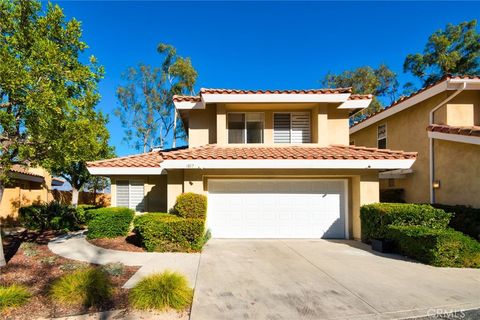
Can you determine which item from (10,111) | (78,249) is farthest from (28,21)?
(78,249)

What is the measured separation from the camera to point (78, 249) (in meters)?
8.91

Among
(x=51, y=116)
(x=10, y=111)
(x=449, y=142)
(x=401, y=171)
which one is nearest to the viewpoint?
(x=51, y=116)

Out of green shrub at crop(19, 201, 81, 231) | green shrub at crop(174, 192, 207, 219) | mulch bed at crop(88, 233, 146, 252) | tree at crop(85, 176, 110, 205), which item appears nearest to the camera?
mulch bed at crop(88, 233, 146, 252)

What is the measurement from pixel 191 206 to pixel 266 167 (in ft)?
9.69

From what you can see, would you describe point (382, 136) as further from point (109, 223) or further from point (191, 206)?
point (109, 223)

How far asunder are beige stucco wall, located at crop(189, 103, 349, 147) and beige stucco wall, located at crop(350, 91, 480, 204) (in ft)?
10.6

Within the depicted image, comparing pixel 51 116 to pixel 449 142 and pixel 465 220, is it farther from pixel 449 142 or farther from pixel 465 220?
pixel 449 142

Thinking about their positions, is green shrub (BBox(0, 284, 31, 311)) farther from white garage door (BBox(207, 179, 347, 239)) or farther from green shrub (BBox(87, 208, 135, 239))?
white garage door (BBox(207, 179, 347, 239))

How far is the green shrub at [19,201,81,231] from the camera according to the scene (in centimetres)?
1332

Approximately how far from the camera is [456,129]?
10312 millimetres

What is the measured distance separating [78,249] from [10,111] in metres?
4.51

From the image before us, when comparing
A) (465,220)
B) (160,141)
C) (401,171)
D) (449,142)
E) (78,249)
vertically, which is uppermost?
(160,141)

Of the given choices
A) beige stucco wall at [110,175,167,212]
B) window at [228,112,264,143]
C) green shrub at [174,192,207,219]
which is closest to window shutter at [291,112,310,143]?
window at [228,112,264,143]

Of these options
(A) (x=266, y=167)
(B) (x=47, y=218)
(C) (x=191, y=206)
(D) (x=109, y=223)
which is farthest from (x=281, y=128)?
(B) (x=47, y=218)
